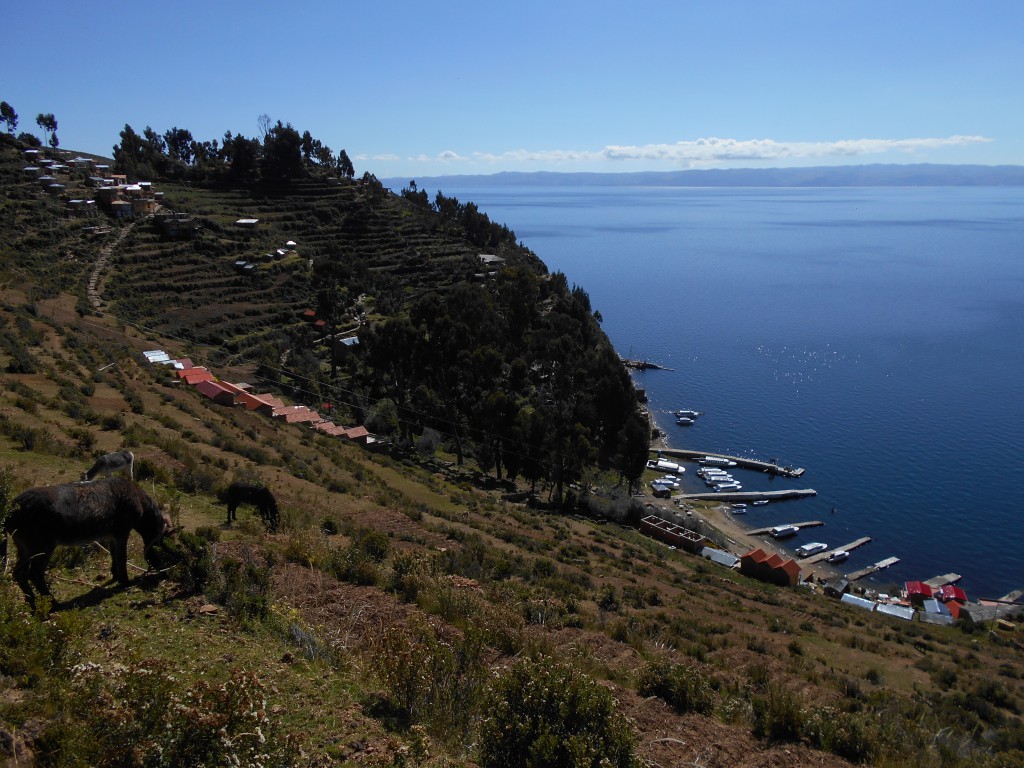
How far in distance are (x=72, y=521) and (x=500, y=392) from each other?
94.7ft

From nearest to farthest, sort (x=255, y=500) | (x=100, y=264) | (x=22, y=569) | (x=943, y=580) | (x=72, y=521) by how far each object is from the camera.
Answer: (x=22, y=569) < (x=72, y=521) < (x=255, y=500) < (x=943, y=580) < (x=100, y=264)

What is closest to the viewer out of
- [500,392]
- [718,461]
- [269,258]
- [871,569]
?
[500,392]

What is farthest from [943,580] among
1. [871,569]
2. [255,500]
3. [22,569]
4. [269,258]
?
[269,258]

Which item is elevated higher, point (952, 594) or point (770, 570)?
point (770, 570)

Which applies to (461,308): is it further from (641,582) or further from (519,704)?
(519,704)

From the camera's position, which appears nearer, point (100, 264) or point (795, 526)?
point (795, 526)

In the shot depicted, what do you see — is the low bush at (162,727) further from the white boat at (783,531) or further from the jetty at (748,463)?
the jetty at (748,463)

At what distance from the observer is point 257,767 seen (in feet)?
11.9

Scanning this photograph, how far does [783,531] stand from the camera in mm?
37844

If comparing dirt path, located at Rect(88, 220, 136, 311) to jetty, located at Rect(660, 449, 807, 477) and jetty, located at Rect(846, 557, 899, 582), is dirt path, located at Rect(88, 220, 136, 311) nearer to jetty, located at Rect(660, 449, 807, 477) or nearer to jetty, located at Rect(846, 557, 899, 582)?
jetty, located at Rect(660, 449, 807, 477)

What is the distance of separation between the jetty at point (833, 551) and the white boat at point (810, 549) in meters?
0.22

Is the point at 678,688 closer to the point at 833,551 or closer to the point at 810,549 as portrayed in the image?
the point at 810,549

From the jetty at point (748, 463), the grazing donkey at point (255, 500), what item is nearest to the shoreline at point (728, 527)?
the jetty at point (748, 463)

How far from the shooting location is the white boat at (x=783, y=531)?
37.6 m
